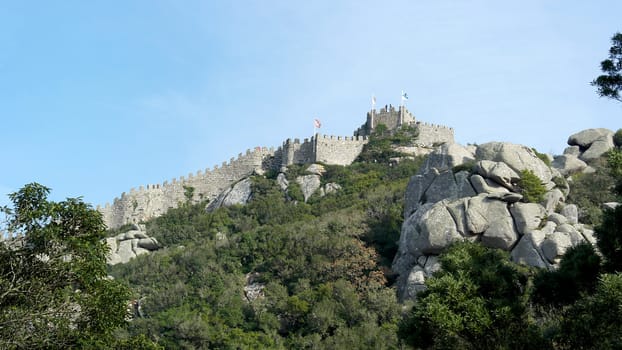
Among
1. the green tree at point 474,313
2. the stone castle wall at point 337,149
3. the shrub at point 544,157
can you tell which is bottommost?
the green tree at point 474,313


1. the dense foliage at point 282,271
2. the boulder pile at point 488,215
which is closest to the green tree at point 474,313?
the dense foliage at point 282,271

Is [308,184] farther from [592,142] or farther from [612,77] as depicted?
[612,77]

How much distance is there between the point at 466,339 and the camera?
716 inches

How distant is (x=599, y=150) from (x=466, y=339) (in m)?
28.1

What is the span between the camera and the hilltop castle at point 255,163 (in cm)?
6062

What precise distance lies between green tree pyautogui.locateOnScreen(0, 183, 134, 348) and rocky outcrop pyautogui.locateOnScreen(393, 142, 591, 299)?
18590 millimetres

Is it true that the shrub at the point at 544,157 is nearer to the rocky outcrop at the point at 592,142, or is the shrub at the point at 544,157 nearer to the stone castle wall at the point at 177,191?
the rocky outcrop at the point at 592,142

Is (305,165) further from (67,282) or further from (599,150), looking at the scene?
(67,282)


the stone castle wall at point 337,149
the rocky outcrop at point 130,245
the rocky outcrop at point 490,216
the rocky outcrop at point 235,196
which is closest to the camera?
the rocky outcrop at point 490,216

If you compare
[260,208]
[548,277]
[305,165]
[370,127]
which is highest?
[370,127]

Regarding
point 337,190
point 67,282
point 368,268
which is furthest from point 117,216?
point 67,282

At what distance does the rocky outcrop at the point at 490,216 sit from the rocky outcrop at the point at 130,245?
21071 mm

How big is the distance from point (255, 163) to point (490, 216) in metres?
31.5

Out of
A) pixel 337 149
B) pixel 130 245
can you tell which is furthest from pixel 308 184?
pixel 130 245
